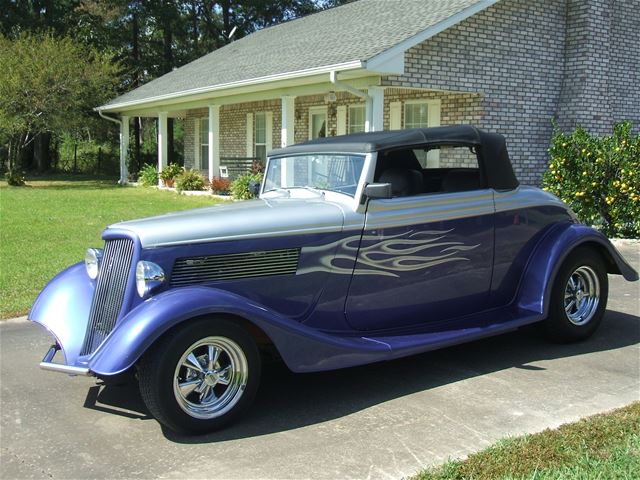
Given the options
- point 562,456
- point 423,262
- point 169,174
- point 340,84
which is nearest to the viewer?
point 562,456

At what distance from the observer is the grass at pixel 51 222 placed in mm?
7695

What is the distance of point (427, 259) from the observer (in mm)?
4555

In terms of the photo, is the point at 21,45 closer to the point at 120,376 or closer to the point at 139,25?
the point at 139,25

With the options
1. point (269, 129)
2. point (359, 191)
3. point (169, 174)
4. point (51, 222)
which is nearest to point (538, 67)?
point (269, 129)

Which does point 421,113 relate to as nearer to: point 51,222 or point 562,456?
point 51,222

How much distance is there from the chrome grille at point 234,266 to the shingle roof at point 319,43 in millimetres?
7645

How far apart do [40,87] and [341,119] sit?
479 inches

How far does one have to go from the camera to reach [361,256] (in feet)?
14.1

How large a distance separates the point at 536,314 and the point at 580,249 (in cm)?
78

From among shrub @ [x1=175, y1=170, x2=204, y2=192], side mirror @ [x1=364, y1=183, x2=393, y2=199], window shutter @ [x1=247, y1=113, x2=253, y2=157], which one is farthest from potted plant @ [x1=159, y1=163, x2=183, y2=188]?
side mirror @ [x1=364, y1=183, x2=393, y2=199]

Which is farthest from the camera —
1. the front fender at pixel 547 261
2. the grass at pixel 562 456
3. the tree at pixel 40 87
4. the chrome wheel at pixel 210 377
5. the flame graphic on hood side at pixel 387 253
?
the tree at pixel 40 87

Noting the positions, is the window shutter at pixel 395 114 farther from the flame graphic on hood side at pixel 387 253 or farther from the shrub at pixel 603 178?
the flame graphic on hood side at pixel 387 253

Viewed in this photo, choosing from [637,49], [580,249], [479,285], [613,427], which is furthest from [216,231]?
[637,49]

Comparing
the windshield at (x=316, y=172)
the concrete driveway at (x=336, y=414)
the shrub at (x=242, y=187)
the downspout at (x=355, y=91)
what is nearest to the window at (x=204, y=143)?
the shrub at (x=242, y=187)
